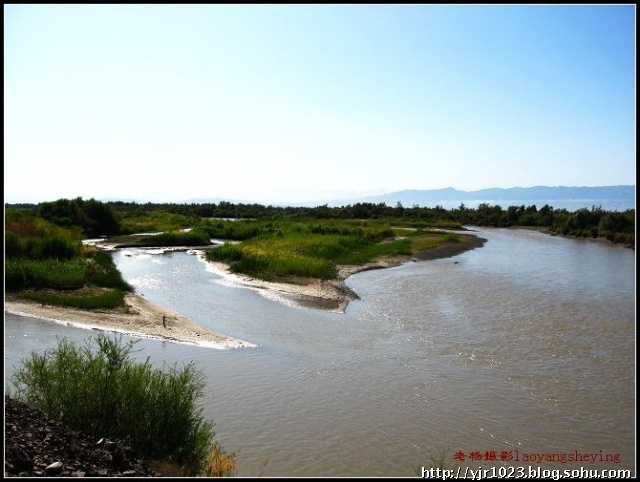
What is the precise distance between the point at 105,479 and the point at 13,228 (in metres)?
29.6

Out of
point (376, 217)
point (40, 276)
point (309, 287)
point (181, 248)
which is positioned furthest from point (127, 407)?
point (376, 217)

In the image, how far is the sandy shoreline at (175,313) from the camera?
1708 cm

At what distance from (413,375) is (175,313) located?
35.7ft

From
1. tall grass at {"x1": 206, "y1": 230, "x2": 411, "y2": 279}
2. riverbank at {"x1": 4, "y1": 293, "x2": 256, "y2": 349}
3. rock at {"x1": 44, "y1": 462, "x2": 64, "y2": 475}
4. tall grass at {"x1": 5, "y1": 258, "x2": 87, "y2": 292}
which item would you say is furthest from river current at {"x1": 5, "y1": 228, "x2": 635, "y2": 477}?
tall grass at {"x1": 206, "y1": 230, "x2": 411, "y2": 279}

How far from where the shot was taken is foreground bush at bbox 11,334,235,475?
8148 millimetres

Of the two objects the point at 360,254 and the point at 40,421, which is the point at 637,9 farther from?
the point at 360,254

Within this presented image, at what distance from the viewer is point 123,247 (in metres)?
47.1

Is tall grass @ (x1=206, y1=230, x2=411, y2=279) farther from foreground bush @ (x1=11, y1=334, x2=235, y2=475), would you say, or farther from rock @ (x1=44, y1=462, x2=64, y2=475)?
rock @ (x1=44, y1=462, x2=64, y2=475)

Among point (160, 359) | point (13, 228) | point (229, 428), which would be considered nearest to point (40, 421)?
point (229, 428)

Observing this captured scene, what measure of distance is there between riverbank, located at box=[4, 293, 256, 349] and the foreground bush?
757 cm

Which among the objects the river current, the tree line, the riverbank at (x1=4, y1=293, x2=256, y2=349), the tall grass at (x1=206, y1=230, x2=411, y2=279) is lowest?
the river current

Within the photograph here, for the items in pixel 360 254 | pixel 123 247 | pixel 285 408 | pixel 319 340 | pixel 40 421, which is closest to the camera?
pixel 40 421

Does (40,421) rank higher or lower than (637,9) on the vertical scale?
lower

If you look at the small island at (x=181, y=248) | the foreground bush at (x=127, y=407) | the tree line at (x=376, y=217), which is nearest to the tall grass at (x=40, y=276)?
the small island at (x=181, y=248)
